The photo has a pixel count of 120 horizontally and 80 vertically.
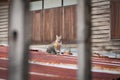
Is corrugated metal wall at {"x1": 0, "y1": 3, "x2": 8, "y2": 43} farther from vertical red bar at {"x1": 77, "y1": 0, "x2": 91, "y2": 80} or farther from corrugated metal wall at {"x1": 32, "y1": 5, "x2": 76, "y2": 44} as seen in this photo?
vertical red bar at {"x1": 77, "y1": 0, "x2": 91, "y2": 80}

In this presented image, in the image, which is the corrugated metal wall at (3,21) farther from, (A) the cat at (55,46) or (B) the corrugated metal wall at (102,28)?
(B) the corrugated metal wall at (102,28)

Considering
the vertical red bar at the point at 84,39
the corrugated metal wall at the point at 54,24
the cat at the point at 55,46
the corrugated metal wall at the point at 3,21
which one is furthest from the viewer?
the corrugated metal wall at the point at 3,21

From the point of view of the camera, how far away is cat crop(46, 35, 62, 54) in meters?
7.91

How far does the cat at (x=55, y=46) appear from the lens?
791cm

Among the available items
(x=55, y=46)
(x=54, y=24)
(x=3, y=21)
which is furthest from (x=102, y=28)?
(x=3, y=21)

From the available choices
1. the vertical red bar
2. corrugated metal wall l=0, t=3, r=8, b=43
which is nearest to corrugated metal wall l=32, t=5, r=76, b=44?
corrugated metal wall l=0, t=3, r=8, b=43

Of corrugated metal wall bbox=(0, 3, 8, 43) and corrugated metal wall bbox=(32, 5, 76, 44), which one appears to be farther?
corrugated metal wall bbox=(0, 3, 8, 43)

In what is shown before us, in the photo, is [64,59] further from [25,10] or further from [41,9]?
[25,10]

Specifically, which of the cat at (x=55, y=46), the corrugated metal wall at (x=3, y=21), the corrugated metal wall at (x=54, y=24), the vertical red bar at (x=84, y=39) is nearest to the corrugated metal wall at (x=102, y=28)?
the corrugated metal wall at (x=54, y=24)

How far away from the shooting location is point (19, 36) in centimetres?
146

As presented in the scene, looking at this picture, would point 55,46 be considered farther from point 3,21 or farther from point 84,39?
point 84,39

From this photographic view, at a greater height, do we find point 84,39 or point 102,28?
point 102,28

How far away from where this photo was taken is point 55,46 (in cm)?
837

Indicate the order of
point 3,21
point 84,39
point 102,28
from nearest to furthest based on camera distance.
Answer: point 84,39 < point 102,28 < point 3,21
